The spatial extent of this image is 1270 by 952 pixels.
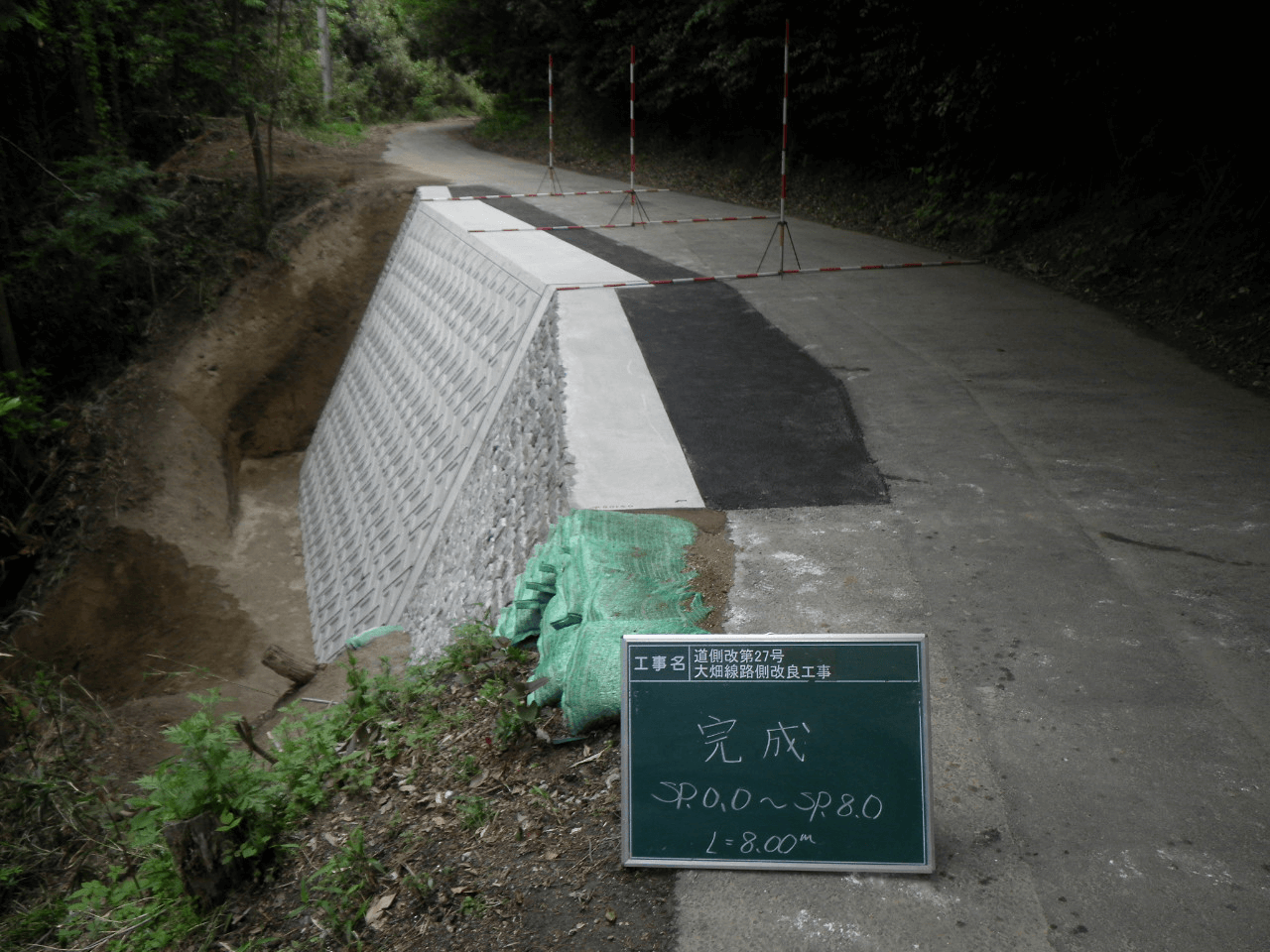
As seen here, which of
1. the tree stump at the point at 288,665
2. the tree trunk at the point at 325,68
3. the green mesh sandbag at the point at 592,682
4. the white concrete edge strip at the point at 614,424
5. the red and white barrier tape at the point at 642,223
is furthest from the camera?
the tree trunk at the point at 325,68

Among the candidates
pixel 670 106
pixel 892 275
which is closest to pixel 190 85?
pixel 670 106

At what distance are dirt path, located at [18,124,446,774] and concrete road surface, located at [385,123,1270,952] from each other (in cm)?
505

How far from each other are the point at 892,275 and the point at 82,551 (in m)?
9.93

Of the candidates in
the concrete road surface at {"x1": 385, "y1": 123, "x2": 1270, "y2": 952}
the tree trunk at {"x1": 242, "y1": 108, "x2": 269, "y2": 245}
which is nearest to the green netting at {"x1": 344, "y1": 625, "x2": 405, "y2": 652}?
the concrete road surface at {"x1": 385, "y1": 123, "x2": 1270, "y2": 952}

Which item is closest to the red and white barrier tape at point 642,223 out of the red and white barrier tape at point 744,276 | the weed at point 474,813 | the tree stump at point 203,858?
the red and white barrier tape at point 744,276

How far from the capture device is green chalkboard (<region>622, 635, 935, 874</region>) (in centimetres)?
276

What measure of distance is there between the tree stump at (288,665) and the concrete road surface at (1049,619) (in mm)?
4034

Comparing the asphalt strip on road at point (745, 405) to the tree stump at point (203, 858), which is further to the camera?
the asphalt strip on road at point (745, 405)

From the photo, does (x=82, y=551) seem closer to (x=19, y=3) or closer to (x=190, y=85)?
(x=19, y=3)

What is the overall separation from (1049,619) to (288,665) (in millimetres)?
5969

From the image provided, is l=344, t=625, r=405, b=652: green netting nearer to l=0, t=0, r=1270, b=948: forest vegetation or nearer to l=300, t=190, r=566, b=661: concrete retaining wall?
l=300, t=190, r=566, b=661: concrete retaining wall

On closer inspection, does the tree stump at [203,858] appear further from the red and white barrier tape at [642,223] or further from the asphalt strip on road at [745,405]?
the red and white barrier tape at [642,223]

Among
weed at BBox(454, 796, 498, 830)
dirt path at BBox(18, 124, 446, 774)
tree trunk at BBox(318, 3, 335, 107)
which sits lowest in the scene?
dirt path at BBox(18, 124, 446, 774)

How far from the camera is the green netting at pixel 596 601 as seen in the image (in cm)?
358
